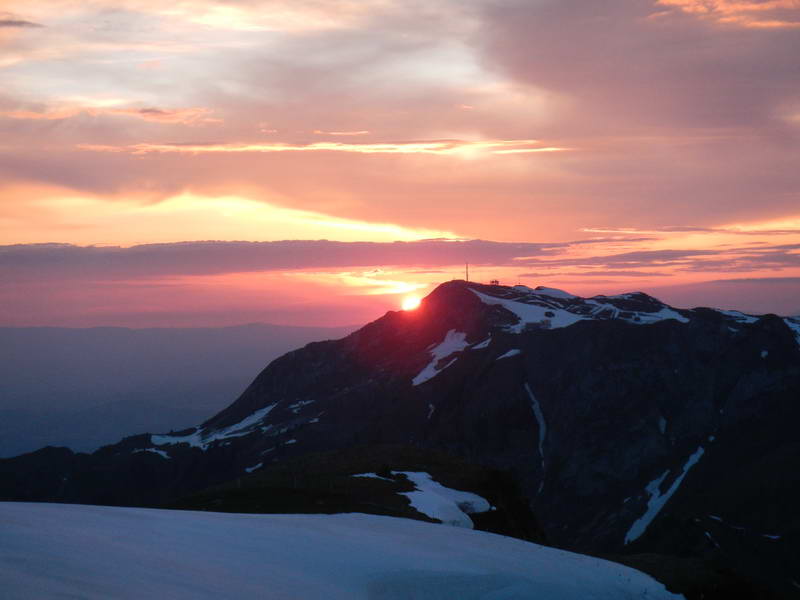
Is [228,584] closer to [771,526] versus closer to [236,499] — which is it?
[236,499]

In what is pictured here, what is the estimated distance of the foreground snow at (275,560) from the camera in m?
22.2

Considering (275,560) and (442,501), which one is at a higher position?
(275,560)

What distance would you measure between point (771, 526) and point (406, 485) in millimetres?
121346

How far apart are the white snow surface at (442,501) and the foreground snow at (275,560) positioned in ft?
39.6

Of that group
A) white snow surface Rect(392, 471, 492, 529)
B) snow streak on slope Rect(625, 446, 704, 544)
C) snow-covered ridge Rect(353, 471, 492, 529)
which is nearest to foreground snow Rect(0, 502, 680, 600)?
snow-covered ridge Rect(353, 471, 492, 529)

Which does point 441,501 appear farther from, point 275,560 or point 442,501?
point 275,560

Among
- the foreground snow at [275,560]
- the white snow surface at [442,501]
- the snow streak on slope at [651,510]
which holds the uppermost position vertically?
the foreground snow at [275,560]

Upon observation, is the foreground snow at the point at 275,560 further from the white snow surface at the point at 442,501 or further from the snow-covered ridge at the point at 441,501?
the white snow surface at the point at 442,501

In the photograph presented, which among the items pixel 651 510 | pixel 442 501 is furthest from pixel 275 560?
pixel 651 510

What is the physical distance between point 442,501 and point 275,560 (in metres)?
32.4

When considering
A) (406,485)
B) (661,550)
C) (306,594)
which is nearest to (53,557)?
(306,594)

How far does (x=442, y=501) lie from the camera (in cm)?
6141

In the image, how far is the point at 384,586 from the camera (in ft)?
99.0

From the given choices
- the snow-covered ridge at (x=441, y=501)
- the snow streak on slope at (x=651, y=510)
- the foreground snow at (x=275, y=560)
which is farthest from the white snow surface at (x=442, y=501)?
the snow streak on slope at (x=651, y=510)
